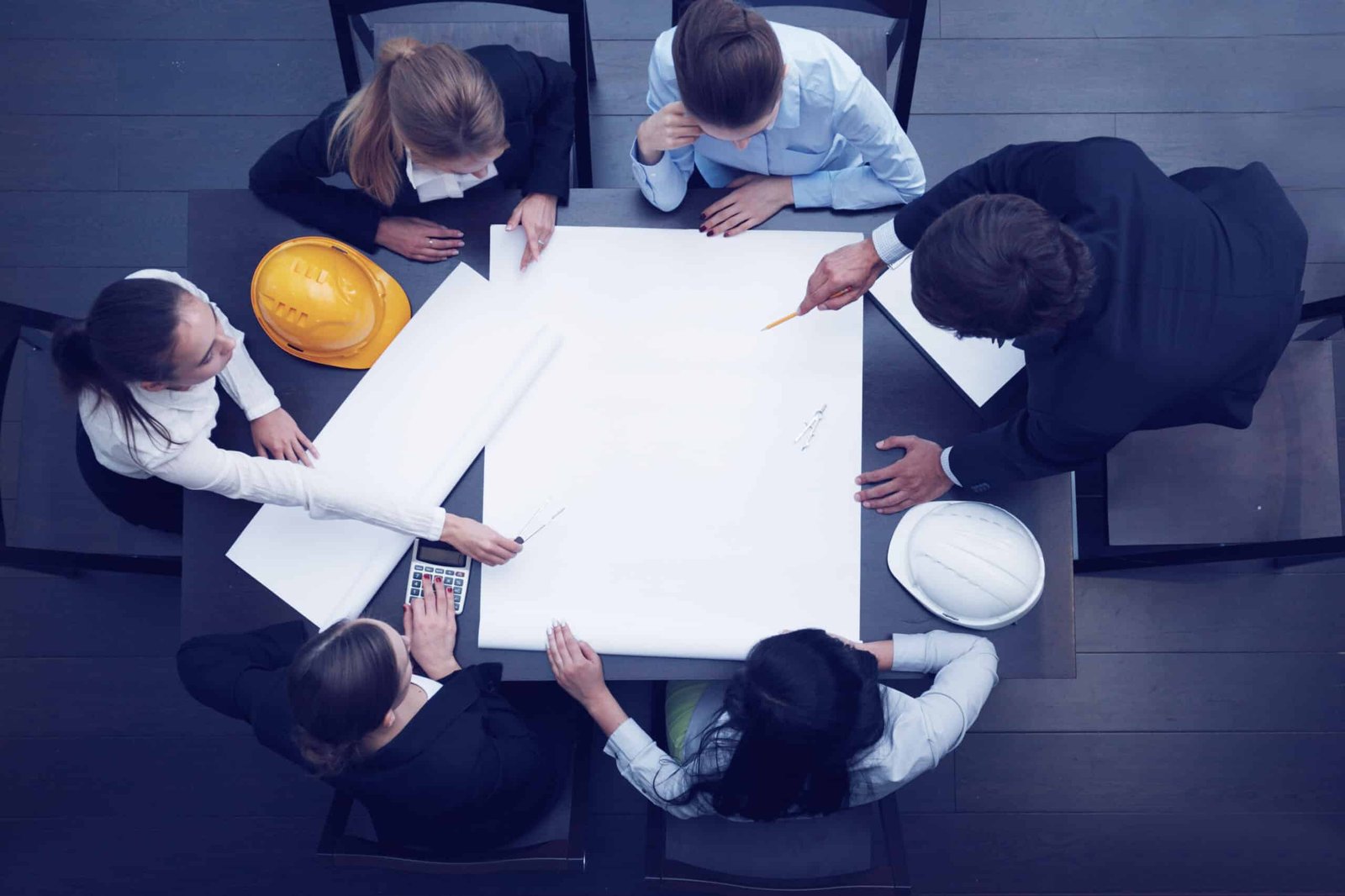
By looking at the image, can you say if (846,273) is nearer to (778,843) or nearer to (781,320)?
(781,320)

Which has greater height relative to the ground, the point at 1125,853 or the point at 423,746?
the point at 423,746

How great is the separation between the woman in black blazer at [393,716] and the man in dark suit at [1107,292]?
0.85 m

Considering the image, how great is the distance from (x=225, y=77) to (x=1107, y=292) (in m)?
2.17

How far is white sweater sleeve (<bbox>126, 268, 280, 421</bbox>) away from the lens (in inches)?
53.8

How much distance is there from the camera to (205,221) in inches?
58.0

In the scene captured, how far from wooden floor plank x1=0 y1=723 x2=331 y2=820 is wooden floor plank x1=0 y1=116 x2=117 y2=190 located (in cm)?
137

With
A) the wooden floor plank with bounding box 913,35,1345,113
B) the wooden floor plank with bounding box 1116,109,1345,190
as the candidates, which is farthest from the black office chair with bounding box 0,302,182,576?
the wooden floor plank with bounding box 1116,109,1345,190

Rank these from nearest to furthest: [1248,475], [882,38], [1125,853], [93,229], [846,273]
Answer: [846,273] < [1248,475] < [882,38] < [1125,853] < [93,229]

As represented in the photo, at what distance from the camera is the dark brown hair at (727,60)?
126 centimetres

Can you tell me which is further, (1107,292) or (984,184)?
(984,184)

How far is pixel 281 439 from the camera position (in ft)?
4.58

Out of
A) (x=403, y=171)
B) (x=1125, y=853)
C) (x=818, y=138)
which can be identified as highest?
(x=818, y=138)

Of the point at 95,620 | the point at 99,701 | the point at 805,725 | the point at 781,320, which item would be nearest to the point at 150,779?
the point at 99,701

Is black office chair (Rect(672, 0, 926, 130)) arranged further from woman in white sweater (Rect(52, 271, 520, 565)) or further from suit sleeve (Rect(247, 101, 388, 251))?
woman in white sweater (Rect(52, 271, 520, 565))
